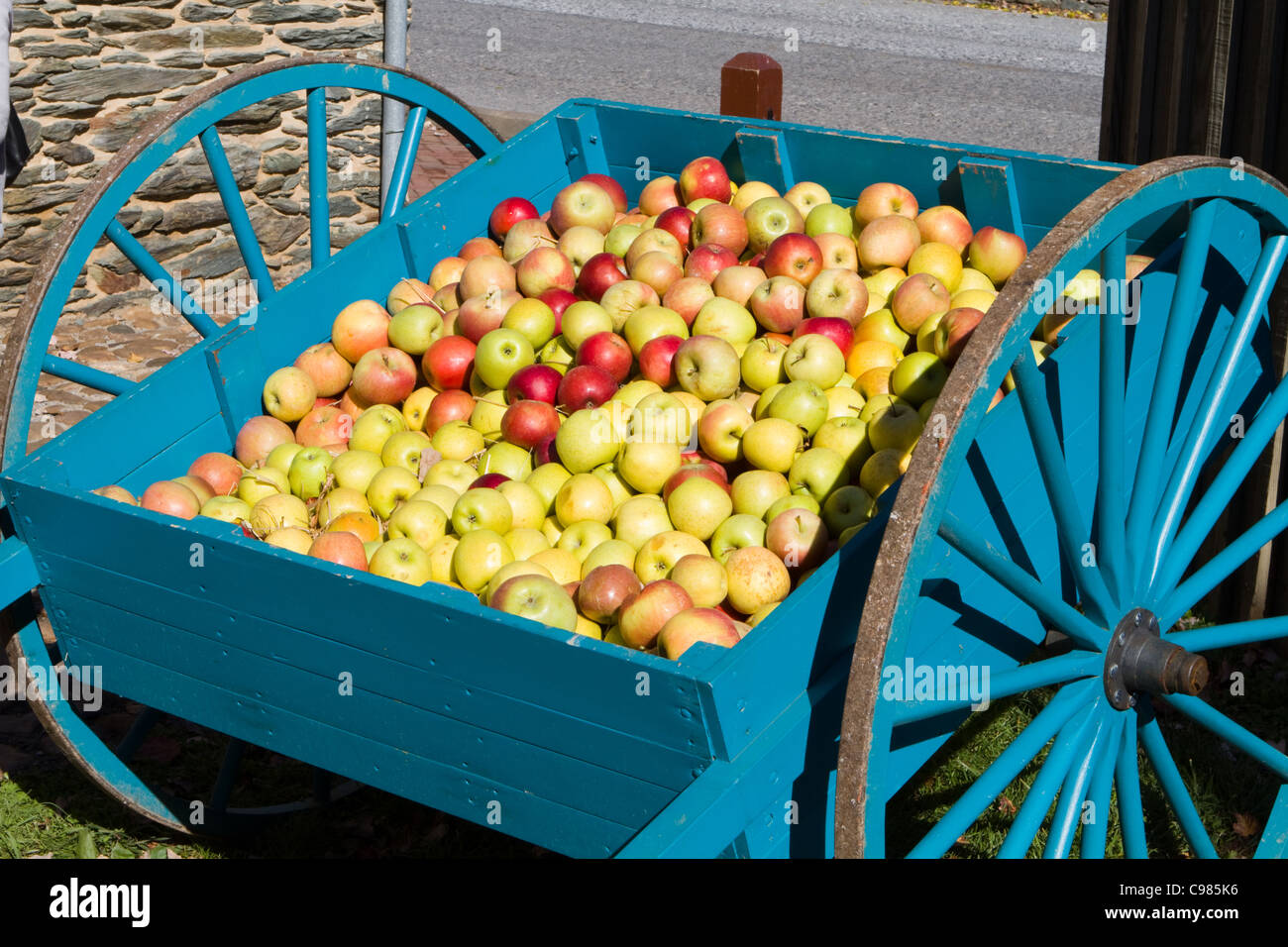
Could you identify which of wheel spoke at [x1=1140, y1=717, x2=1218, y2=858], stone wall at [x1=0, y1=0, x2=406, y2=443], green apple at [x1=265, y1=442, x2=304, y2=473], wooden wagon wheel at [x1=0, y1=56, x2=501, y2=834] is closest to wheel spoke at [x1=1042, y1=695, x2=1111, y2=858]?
wheel spoke at [x1=1140, y1=717, x2=1218, y2=858]

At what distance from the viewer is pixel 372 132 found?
6.64 meters

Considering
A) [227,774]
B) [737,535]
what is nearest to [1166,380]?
[737,535]

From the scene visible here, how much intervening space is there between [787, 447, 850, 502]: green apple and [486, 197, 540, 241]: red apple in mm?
1331

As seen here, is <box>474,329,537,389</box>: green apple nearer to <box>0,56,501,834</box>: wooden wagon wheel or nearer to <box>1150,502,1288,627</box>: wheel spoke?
<box>0,56,501,834</box>: wooden wagon wheel

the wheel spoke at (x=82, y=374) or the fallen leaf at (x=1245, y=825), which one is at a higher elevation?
the wheel spoke at (x=82, y=374)

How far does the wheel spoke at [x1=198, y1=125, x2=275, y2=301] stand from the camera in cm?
299

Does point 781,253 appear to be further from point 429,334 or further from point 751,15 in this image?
point 751,15

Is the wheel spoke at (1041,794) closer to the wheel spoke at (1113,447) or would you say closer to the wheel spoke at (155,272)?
the wheel spoke at (1113,447)

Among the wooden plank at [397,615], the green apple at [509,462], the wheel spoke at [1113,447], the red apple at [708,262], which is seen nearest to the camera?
the wooden plank at [397,615]

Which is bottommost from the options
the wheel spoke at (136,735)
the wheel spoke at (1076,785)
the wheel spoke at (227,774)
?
the wheel spoke at (227,774)

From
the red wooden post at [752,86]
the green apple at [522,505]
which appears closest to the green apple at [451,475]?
the green apple at [522,505]

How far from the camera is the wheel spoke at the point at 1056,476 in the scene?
200cm

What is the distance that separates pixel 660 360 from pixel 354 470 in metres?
0.71

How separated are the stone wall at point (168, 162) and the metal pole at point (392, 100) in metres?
0.16
